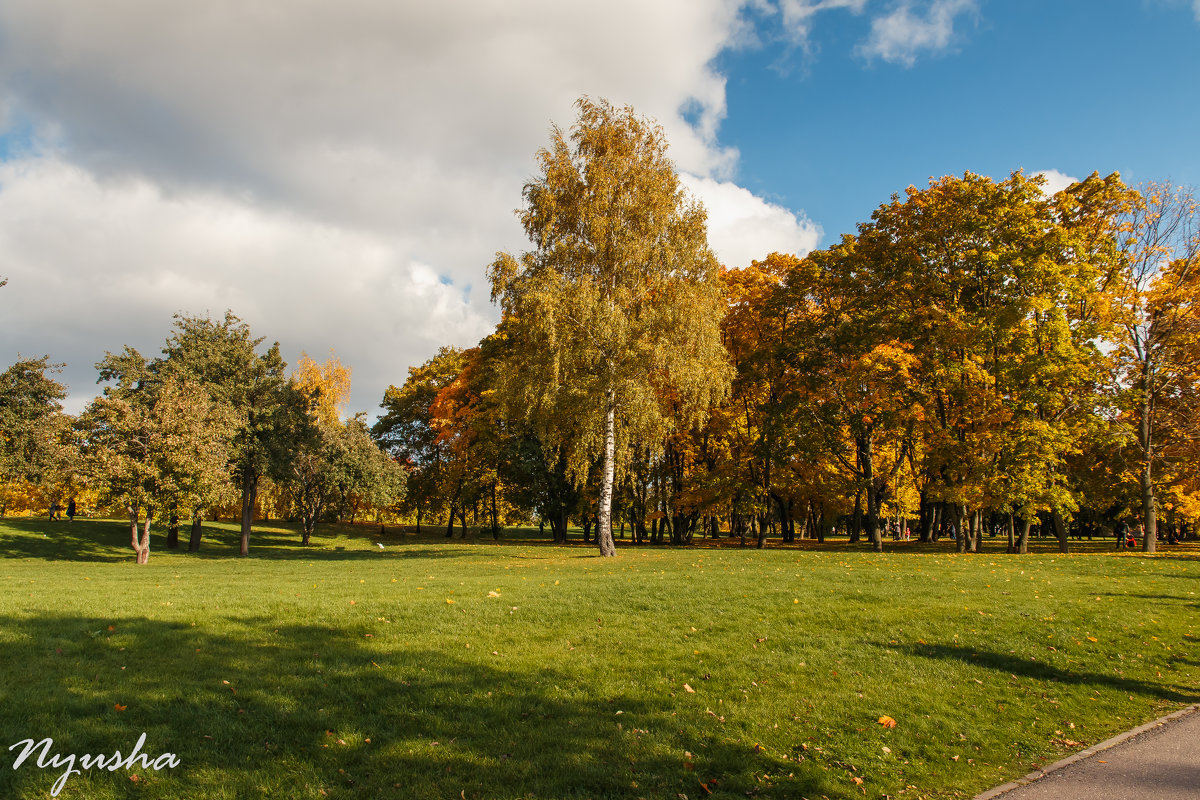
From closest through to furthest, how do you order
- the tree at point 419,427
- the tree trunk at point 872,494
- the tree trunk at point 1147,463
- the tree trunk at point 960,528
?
1. the tree trunk at point 1147,463
2. the tree trunk at point 960,528
3. the tree trunk at point 872,494
4. the tree at point 419,427

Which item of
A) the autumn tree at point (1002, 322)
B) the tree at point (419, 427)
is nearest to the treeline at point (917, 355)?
the autumn tree at point (1002, 322)

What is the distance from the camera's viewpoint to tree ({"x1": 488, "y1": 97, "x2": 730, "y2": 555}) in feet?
74.2

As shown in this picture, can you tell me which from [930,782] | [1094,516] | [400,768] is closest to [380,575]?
[400,768]

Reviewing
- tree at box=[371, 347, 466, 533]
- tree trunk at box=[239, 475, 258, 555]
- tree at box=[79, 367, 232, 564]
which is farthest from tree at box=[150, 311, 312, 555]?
tree at box=[371, 347, 466, 533]

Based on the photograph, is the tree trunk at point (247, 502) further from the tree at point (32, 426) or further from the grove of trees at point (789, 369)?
the tree at point (32, 426)

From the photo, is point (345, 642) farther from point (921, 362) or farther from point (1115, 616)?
point (921, 362)

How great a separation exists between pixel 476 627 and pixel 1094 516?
219 feet

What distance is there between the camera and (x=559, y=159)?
84.3ft

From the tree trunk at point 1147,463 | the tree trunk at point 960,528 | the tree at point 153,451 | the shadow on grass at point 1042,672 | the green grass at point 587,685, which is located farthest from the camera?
the tree trunk at point 960,528

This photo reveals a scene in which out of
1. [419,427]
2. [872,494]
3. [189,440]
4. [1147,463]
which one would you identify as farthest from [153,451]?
[1147,463]

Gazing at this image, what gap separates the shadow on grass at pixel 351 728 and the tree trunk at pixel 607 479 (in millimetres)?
15555

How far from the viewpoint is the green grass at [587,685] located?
5.10 meters

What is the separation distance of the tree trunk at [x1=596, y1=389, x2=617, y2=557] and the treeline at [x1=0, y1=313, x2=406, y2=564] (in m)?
18.5

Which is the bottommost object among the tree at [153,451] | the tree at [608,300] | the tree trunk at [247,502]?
the tree trunk at [247,502]
